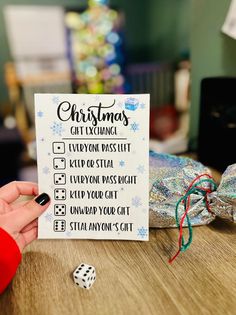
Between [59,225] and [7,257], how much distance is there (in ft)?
0.45

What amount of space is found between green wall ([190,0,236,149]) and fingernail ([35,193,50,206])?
2.45 feet

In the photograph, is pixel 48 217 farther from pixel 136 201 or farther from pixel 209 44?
pixel 209 44

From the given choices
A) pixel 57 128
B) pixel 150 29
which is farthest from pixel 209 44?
pixel 150 29

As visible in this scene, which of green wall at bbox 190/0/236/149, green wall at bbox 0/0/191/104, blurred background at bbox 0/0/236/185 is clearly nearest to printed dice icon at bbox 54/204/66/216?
green wall at bbox 190/0/236/149

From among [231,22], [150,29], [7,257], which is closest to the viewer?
[7,257]

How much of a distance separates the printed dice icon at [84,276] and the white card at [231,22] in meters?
0.81

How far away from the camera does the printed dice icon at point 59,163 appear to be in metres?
0.62

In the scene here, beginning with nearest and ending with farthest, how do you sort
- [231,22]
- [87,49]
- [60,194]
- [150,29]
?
[60,194] < [231,22] < [87,49] < [150,29]

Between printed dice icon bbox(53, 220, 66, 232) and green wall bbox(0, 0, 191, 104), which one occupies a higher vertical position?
green wall bbox(0, 0, 191, 104)

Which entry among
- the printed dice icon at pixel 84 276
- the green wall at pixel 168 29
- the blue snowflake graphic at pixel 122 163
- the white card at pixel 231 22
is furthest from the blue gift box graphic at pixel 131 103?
the green wall at pixel 168 29

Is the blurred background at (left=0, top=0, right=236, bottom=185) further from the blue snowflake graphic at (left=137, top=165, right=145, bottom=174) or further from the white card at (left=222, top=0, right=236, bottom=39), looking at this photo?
the blue snowflake graphic at (left=137, top=165, right=145, bottom=174)

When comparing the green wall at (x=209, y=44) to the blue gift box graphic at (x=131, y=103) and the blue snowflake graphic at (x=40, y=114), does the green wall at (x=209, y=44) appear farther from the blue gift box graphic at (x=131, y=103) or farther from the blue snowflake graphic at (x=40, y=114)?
the blue snowflake graphic at (x=40, y=114)

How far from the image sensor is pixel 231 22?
0.92 metres

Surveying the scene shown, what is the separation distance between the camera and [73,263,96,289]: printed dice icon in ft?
1.79
